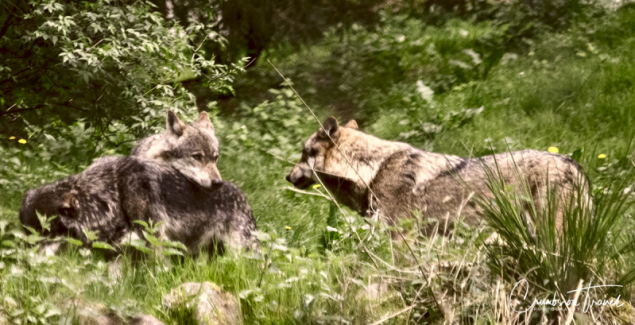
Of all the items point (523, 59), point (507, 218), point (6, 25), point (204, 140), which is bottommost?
point (523, 59)

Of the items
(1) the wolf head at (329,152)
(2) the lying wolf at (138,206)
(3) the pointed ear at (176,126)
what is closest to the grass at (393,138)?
(2) the lying wolf at (138,206)

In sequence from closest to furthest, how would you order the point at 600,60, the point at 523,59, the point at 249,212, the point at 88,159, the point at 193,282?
the point at 193,282
the point at 249,212
the point at 88,159
the point at 600,60
the point at 523,59

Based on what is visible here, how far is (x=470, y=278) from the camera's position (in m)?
4.15

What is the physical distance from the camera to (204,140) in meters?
6.98

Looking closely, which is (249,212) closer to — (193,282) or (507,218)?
(193,282)

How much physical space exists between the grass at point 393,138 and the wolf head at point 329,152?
1.41 ft

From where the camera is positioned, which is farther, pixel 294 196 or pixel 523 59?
pixel 523 59

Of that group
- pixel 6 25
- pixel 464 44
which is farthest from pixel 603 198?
pixel 464 44

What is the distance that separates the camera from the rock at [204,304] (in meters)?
4.28

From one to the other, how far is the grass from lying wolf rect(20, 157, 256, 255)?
0.95 ft

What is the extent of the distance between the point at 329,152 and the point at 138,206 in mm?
1802

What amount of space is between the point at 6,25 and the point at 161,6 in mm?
4432

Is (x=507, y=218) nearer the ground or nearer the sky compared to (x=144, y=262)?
nearer the sky

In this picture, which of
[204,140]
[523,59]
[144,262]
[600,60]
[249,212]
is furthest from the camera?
[523,59]
